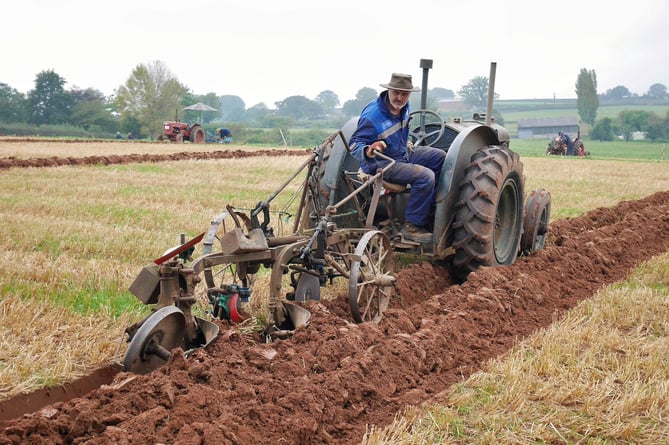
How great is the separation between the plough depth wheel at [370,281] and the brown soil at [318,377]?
0.62 feet

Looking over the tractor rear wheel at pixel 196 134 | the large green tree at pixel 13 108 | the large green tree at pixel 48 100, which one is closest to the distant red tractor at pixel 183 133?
the tractor rear wheel at pixel 196 134

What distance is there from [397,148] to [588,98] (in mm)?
91334

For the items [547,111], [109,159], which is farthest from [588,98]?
[109,159]

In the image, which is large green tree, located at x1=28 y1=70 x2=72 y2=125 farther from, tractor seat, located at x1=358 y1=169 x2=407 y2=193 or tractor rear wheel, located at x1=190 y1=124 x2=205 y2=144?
tractor seat, located at x1=358 y1=169 x2=407 y2=193

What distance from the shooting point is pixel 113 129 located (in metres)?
61.9

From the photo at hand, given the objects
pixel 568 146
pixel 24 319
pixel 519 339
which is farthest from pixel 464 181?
pixel 568 146

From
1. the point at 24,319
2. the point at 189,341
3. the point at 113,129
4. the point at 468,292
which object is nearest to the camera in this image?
the point at 189,341

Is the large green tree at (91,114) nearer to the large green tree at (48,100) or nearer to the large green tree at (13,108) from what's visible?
the large green tree at (48,100)

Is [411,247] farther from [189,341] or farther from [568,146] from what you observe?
[568,146]

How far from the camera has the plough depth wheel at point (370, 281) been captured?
477 centimetres

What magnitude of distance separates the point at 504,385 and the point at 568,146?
3581 cm

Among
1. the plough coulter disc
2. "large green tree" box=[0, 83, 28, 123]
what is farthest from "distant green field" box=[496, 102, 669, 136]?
the plough coulter disc

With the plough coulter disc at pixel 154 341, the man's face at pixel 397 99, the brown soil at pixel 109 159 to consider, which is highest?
the man's face at pixel 397 99

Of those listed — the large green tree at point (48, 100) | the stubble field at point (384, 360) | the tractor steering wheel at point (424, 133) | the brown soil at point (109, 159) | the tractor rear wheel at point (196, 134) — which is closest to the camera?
the stubble field at point (384, 360)
